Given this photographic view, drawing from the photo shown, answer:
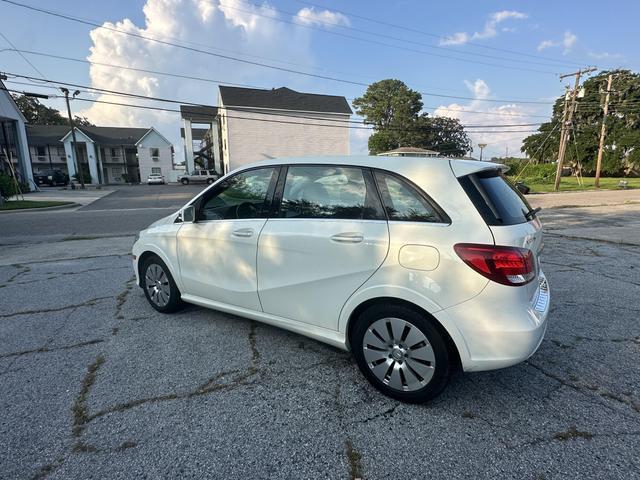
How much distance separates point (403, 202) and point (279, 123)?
3519 centimetres

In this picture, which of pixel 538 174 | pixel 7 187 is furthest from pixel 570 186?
pixel 7 187

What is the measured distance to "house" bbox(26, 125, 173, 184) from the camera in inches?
1969

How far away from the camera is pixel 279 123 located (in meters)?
35.4

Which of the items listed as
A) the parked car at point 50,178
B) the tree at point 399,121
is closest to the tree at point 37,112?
the parked car at point 50,178

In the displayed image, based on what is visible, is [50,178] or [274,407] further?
[50,178]

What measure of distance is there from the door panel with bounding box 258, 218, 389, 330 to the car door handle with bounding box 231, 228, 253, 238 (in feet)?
0.46

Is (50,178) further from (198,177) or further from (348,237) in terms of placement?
(348,237)

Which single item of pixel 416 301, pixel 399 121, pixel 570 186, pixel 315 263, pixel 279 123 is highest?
pixel 399 121

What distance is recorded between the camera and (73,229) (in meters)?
11.0

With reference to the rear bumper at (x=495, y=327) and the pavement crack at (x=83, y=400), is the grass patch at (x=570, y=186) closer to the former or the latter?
the rear bumper at (x=495, y=327)

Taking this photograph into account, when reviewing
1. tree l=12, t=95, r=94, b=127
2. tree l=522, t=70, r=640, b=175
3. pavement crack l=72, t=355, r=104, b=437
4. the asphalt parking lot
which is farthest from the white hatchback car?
tree l=12, t=95, r=94, b=127

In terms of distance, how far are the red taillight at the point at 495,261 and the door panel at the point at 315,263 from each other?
52 centimetres

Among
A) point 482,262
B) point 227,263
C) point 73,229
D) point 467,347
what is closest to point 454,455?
point 467,347

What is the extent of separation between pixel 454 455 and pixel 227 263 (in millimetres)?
2299
